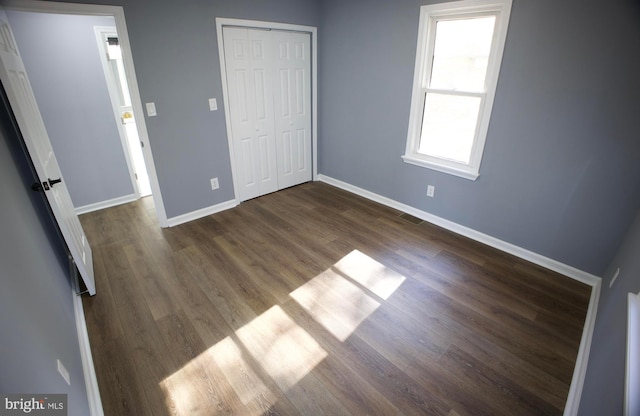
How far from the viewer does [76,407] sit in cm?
131

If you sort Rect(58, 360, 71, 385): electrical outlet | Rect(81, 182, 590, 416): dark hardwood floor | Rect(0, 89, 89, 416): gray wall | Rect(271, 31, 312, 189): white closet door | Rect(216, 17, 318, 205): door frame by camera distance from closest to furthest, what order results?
1. Rect(0, 89, 89, 416): gray wall
2. Rect(58, 360, 71, 385): electrical outlet
3. Rect(81, 182, 590, 416): dark hardwood floor
4. Rect(216, 17, 318, 205): door frame
5. Rect(271, 31, 312, 189): white closet door

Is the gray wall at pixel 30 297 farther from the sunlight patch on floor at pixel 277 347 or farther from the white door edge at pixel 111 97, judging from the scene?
the white door edge at pixel 111 97

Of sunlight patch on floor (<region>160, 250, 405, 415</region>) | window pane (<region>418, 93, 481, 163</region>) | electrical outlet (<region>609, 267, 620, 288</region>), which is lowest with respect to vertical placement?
sunlight patch on floor (<region>160, 250, 405, 415</region>)

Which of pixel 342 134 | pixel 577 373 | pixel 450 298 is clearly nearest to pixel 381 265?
pixel 450 298

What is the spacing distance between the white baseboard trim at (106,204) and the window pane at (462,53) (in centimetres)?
396

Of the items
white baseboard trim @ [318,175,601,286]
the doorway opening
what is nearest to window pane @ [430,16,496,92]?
white baseboard trim @ [318,175,601,286]

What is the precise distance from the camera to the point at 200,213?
11.7 ft

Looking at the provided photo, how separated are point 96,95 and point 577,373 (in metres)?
4.90

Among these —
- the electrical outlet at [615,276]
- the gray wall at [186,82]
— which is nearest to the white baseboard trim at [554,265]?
the electrical outlet at [615,276]

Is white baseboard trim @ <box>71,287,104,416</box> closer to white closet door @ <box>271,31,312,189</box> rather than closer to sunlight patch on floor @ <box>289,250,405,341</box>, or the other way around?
sunlight patch on floor @ <box>289,250,405,341</box>

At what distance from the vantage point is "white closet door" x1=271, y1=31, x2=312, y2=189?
3777mm

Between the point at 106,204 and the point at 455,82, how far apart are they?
169 inches

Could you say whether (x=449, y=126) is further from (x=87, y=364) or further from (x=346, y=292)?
(x=87, y=364)

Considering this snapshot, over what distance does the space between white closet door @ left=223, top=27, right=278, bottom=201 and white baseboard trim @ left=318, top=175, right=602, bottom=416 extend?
1122 millimetres
